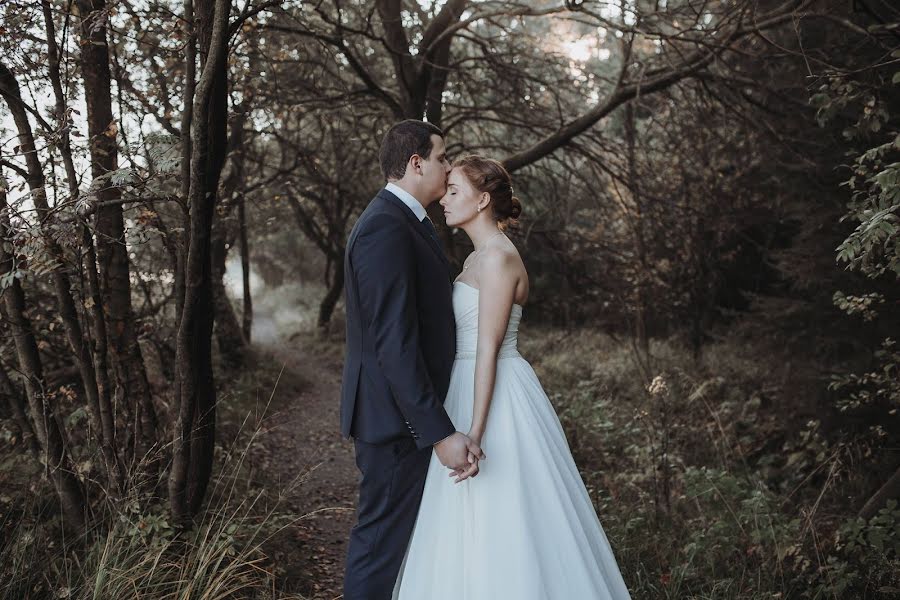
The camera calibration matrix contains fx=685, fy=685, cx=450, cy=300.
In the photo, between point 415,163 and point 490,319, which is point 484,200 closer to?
point 415,163

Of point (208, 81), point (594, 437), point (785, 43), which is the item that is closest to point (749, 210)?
point (785, 43)

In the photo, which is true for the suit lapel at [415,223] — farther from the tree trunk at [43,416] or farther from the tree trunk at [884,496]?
the tree trunk at [884,496]

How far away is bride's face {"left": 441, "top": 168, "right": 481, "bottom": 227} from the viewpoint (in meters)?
2.93

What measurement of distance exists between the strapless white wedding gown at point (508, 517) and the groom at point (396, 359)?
0.26 feet

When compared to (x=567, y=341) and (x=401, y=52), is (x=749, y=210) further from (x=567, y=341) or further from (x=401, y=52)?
(x=401, y=52)

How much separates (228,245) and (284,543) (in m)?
7.61

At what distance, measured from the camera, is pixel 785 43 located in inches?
285

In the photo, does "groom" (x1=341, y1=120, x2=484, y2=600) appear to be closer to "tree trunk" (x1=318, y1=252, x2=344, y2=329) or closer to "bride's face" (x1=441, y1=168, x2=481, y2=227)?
"bride's face" (x1=441, y1=168, x2=481, y2=227)

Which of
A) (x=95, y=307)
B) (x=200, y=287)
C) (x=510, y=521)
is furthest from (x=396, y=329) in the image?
(x=95, y=307)

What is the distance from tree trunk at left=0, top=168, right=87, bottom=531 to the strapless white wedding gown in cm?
176

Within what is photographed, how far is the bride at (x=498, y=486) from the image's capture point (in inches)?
97.3

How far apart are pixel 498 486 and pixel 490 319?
64 centimetres

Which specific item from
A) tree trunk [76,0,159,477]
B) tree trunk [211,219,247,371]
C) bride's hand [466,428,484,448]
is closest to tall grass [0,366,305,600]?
tree trunk [76,0,159,477]

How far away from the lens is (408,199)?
9.06ft
